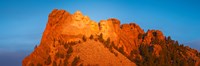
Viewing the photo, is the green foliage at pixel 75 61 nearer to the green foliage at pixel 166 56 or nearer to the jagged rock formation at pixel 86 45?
the jagged rock formation at pixel 86 45

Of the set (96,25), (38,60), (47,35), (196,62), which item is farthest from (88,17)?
(196,62)

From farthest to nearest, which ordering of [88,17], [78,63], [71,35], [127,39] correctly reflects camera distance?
[127,39]
[88,17]
[71,35]
[78,63]

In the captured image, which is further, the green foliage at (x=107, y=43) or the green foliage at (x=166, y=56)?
the green foliage at (x=166, y=56)

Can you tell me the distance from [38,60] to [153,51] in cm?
3196

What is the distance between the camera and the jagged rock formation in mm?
94500

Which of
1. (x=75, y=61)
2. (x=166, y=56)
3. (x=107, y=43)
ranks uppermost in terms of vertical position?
(x=107, y=43)

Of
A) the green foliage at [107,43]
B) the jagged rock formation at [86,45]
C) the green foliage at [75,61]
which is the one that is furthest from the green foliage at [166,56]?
the green foliage at [75,61]

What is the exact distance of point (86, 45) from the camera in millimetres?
97750

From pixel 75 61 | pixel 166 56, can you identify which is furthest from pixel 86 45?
pixel 166 56

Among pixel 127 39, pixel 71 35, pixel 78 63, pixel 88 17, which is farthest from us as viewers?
pixel 127 39

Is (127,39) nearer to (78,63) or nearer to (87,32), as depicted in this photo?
(87,32)

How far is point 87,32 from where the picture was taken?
102m

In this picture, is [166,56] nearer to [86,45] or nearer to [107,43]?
[107,43]

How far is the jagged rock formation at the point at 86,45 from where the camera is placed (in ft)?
310
